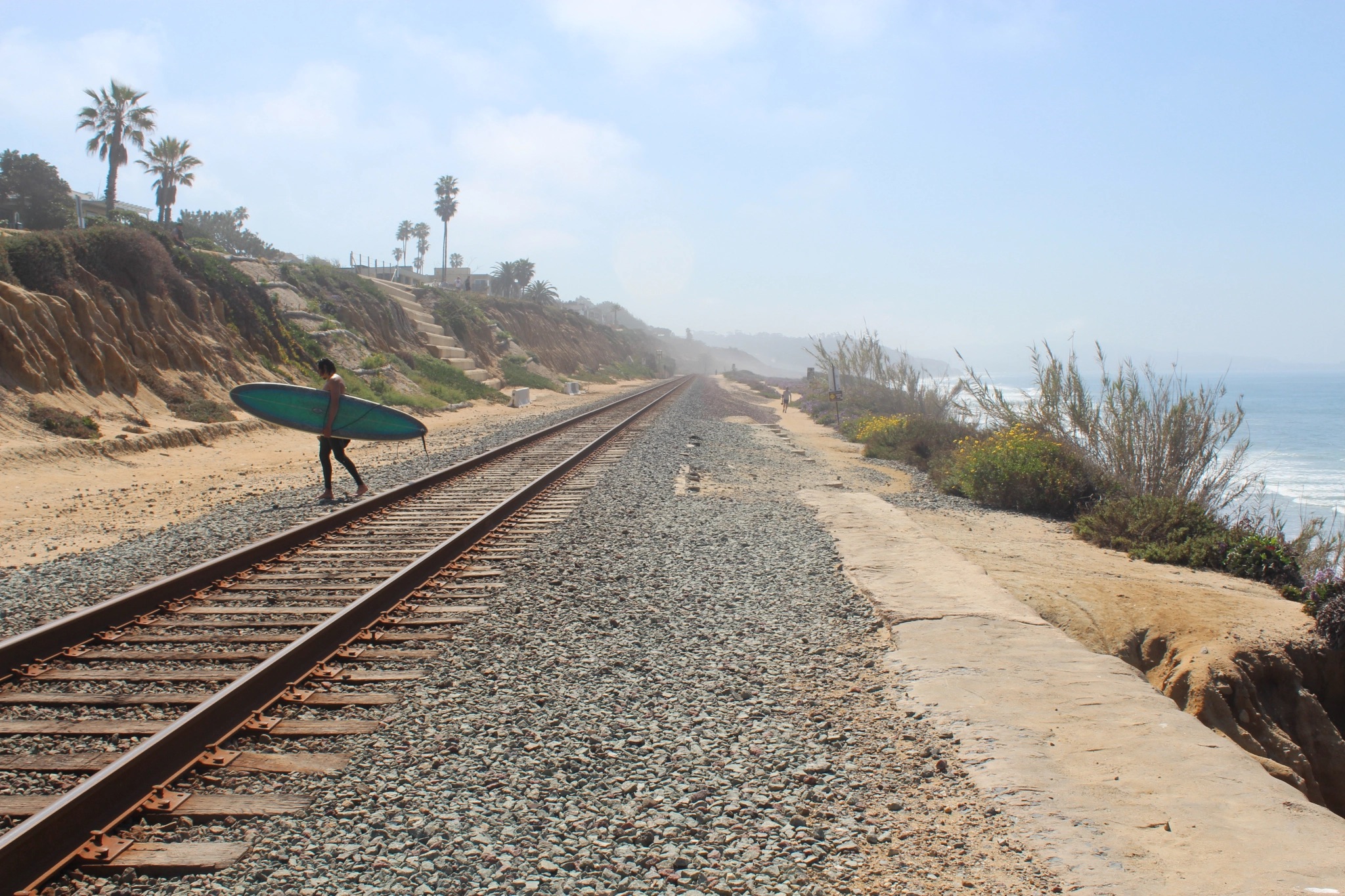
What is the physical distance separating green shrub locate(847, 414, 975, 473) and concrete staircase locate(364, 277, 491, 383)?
2151cm

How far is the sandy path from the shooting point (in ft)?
31.0

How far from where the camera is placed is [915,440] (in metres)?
23.4

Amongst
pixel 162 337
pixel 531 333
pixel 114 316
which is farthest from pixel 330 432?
pixel 531 333

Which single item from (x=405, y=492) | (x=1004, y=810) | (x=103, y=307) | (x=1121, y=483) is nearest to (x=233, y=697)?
(x=1004, y=810)

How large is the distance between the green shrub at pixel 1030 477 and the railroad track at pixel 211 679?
30.5 feet

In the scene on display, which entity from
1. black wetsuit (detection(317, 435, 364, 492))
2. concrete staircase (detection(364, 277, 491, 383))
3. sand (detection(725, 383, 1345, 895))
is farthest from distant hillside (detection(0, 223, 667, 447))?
sand (detection(725, 383, 1345, 895))

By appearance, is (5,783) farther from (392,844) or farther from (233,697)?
(392,844)

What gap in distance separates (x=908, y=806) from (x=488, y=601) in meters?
3.80

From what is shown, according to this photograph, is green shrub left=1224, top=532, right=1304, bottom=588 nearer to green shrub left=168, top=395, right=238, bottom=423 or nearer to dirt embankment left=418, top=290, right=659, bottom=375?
green shrub left=168, top=395, right=238, bottom=423

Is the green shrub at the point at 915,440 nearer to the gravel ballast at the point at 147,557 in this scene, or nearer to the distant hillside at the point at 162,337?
the gravel ballast at the point at 147,557

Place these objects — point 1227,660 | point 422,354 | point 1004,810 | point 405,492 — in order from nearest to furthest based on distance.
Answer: point 1004,810 < point 1227,660 < point 405,492 < point 422,354

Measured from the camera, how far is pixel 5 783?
3.63 m

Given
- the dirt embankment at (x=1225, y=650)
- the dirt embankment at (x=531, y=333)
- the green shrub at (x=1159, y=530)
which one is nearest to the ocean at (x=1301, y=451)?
the green shrub at (x=1159, y=530)

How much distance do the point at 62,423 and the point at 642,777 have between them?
51.9 ft
